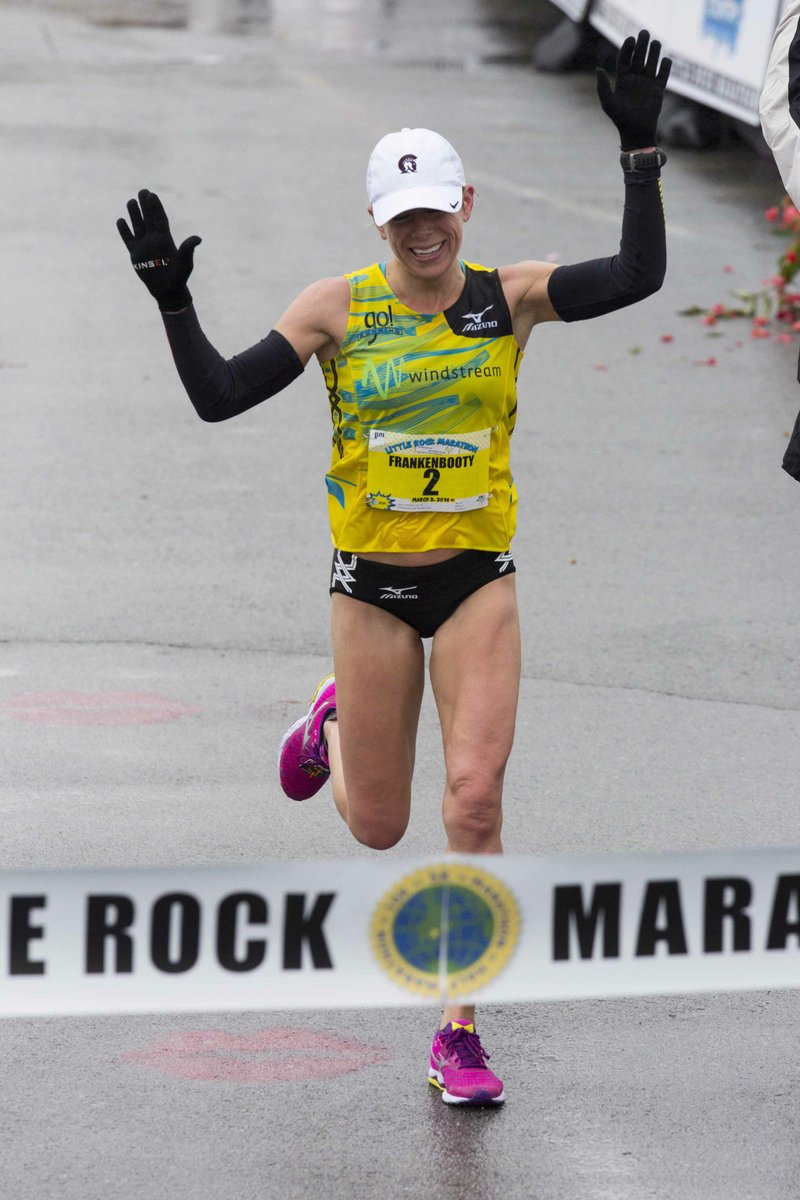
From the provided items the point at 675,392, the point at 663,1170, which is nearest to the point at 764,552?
the point at 675,392

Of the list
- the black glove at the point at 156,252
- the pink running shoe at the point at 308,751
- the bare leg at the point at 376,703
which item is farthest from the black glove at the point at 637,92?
the pink running shoe at the point at 308,751

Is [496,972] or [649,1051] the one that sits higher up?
[496,972]

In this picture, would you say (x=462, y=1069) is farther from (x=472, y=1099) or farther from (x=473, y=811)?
(x=473, y=811)

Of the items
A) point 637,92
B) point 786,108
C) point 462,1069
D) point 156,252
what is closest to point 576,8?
point 786,108

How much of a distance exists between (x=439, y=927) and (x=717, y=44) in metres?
14.6

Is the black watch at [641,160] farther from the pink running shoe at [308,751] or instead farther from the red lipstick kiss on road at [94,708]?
the red lipstick kiss on road at [94,708]

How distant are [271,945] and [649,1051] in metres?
1.59

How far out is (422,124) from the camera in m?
19.0

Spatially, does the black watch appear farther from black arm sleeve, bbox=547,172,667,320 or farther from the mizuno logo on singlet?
the mizuno logo on singlet

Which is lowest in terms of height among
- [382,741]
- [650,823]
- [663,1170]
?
[650,823]

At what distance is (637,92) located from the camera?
4.78 meters

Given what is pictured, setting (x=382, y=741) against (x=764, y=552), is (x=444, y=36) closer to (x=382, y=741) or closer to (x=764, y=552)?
(x=764, y=552)

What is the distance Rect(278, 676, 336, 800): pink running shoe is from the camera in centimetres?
584

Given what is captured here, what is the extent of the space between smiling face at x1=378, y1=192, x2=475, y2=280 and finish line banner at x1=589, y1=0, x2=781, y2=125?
37.1 feet
